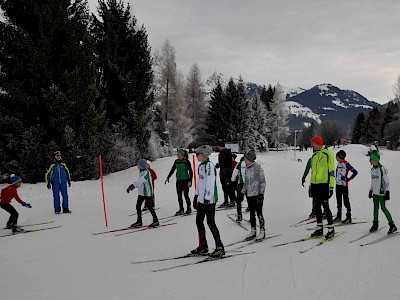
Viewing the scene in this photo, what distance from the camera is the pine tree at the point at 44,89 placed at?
16719 millimetres

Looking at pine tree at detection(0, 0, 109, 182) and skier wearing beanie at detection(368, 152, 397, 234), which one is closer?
skier wearing beanie at detection(368, 152, 397, 234)

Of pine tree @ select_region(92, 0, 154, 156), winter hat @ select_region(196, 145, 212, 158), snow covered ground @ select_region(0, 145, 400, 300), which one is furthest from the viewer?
pine tree @ select_region(92, 0, 154, 156)

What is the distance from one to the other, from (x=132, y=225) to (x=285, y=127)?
56.7m

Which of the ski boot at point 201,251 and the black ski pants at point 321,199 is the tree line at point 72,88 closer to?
the ski boot at point 201,251

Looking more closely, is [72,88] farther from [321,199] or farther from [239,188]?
[321,199]

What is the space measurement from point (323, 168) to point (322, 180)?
0.27 metres

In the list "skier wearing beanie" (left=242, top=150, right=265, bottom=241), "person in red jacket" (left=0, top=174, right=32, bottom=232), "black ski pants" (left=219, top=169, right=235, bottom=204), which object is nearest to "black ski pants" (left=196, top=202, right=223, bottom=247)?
"skier wearing beanie" (left=242, top=150, right=265, bottom=241)

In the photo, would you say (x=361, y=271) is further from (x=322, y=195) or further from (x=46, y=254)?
(x=46, y=254)

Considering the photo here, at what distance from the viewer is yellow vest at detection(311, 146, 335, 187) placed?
6875 millimetres

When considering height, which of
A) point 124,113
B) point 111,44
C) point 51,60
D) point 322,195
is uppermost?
point 111,44

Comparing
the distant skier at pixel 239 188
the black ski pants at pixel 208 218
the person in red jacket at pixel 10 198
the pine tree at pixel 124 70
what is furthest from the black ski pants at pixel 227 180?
the pine tree at pixel 124 70

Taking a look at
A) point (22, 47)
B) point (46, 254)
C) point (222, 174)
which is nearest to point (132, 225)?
point (46, 254)

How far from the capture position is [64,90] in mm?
17609

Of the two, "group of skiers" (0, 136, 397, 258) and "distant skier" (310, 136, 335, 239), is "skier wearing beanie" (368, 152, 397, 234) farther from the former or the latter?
"distant skier" (310, 136, 335, 239)
